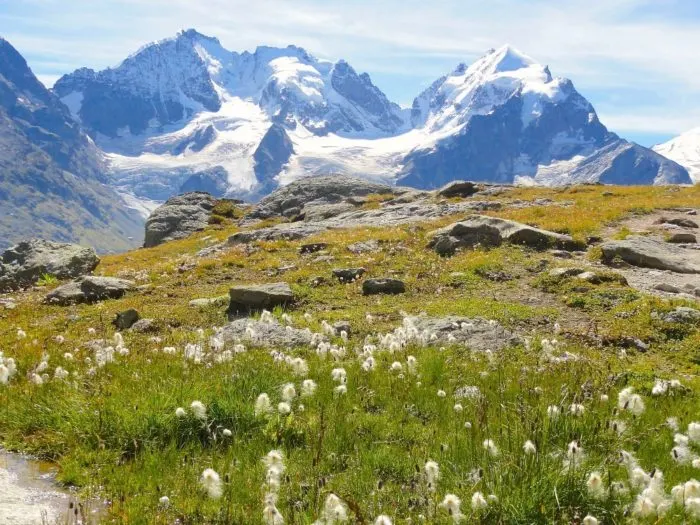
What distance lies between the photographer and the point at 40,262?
32.3 metres

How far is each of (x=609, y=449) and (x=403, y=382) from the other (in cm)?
373

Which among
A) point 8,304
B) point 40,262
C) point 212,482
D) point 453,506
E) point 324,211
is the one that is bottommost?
point 40,262

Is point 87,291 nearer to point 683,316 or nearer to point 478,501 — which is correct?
point 683,316

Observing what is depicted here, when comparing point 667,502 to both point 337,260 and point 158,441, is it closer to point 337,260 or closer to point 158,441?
point 158,441

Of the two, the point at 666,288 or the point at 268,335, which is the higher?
the point at 666,288

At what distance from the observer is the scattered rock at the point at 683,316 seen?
14500 millimetres

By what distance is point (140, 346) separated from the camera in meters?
12.8

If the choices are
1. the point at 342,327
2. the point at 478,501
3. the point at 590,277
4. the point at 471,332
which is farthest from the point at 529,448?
the point at 590,277

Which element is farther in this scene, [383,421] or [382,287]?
[382,287]

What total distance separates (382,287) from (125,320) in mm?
8149

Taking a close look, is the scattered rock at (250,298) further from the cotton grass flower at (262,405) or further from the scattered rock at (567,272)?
the cotton grass flower at (262,405)

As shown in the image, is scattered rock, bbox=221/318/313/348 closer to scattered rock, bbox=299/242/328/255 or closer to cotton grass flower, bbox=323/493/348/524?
cotton grass flower, bbox=323/493/348/524

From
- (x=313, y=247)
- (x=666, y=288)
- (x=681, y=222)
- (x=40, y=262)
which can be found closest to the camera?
(x=666, y=288)

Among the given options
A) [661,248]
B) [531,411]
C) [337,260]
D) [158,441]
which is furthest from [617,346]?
[337,260]
